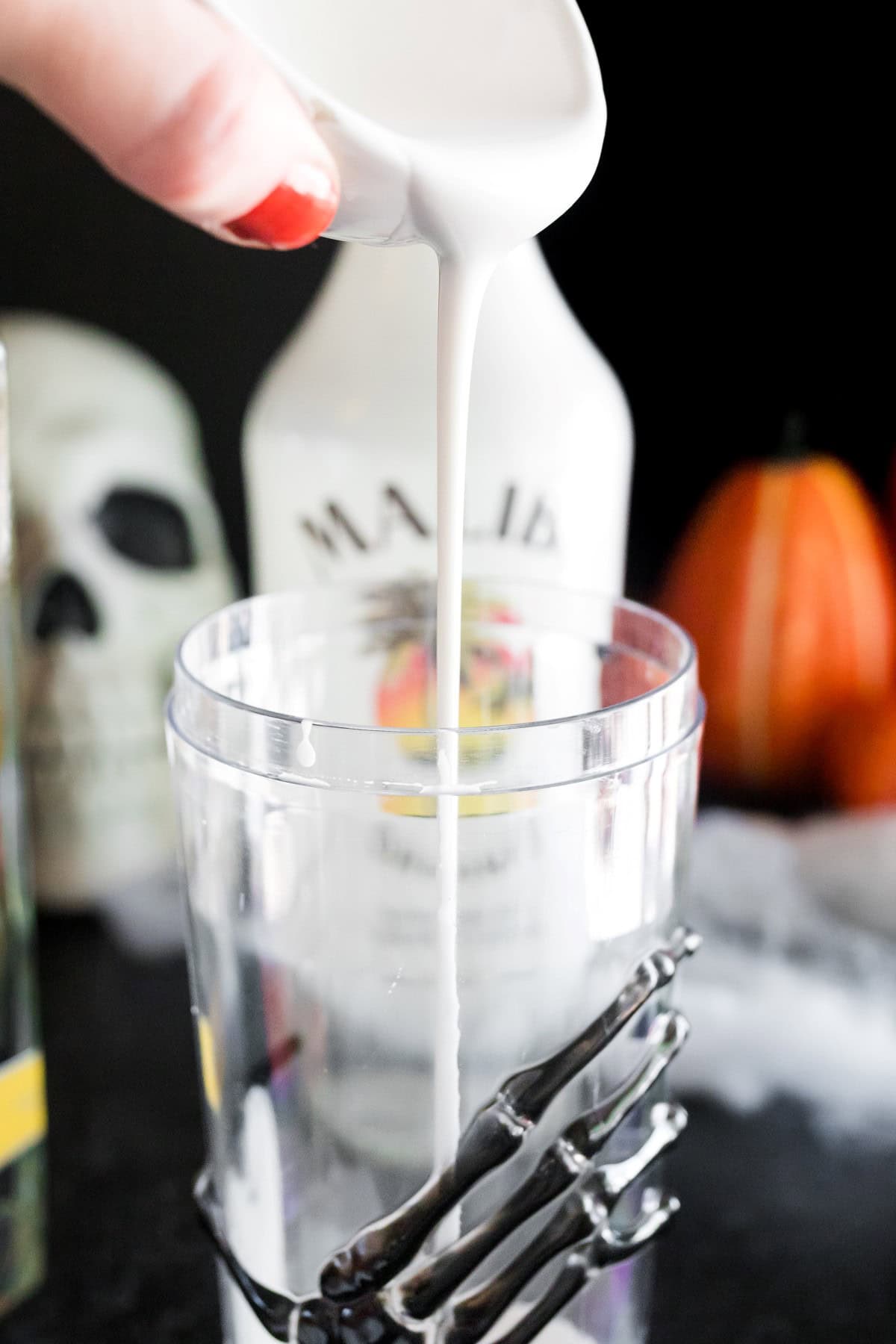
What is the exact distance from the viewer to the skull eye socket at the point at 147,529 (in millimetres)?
513

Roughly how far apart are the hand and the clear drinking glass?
3.8 inches

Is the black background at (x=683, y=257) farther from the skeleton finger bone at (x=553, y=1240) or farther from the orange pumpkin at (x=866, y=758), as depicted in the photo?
the skeleton finger bone at (x=553, y=1240)

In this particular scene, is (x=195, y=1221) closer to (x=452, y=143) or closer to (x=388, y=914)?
(x=388, y=914)

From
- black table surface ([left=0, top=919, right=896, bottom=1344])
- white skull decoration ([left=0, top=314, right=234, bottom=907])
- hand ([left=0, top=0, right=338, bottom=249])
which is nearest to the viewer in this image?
hand ([left=0, top=0, right=338, bottom=249])

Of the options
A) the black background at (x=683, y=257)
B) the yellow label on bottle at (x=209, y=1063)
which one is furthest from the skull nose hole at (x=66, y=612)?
the yellow label on bottle at (x=209, y=1063)

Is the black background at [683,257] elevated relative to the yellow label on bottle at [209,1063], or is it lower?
elevated

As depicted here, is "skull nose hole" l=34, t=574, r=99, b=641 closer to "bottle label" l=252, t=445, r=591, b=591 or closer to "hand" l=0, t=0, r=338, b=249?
"bottle label" l=252, t=445, r=591, b=591

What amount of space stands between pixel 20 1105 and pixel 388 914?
182 mm

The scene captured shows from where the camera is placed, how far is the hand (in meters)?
0.23

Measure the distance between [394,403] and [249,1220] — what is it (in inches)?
8.9

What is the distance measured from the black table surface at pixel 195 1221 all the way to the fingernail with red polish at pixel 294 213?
0.92ft

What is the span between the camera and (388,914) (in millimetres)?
315

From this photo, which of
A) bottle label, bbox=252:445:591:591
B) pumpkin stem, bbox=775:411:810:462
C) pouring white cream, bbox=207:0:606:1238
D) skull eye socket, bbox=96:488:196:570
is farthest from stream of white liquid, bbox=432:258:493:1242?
pumpkin stem, bbox=775:411:810:462

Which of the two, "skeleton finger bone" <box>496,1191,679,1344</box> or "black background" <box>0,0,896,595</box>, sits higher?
"black background" <box>0,0,896,595</box>
